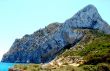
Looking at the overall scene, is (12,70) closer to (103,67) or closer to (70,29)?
(103,67)

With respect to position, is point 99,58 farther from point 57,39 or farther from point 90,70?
point 57,39

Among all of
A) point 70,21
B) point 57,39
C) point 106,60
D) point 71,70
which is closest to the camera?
point 71,70

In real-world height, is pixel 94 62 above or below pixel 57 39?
below

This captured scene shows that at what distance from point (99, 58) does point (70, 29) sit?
11137 cm

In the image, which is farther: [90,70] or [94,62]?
[94,62]

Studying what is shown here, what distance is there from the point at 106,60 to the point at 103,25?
117021mm

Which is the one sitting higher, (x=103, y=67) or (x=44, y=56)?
(x=44, y=56)

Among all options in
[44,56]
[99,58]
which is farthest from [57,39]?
[99,58]

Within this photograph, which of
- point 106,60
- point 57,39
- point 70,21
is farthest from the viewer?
point 57,39

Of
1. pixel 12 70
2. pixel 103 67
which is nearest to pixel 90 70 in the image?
pixel 103 67

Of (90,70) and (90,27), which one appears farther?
(90,27)

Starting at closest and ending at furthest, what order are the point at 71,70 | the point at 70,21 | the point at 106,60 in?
the point at 71,70 < the point at 106,60 < the point at 70,21

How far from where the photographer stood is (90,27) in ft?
557

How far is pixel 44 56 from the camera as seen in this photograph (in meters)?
194
